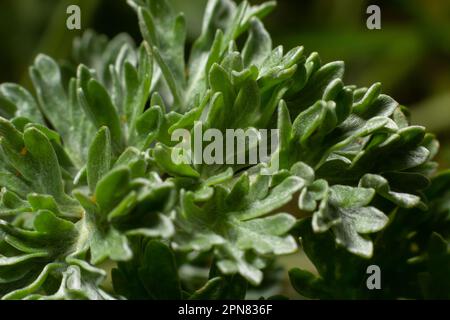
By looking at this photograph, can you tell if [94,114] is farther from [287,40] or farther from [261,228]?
[287,40]

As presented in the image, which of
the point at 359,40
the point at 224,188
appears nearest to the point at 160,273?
the point at 224,188

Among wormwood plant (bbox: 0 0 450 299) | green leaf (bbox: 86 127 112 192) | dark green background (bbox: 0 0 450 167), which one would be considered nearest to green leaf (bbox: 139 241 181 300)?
wormwood plant (bbox: 0 0 450 299)

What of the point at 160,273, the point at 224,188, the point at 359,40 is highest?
the point at 359,40

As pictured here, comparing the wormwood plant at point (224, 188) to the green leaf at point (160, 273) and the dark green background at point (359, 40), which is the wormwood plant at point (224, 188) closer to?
the green leaf at point (160, 273)

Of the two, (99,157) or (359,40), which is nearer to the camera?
(99,157)

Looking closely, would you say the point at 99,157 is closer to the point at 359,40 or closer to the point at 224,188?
the point at 224,188

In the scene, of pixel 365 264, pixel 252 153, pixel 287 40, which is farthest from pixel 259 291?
pixel 287 40

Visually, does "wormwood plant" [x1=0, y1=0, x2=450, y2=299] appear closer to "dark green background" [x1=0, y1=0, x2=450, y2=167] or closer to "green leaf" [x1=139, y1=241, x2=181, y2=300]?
"green leaf" [x1=139, y1=241, x2=181, y2=300]

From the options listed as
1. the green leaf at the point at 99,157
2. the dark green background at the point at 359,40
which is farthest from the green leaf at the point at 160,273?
the dark green background at the point at 359,40

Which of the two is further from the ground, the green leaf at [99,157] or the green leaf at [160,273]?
the green leaf at [99,157]
